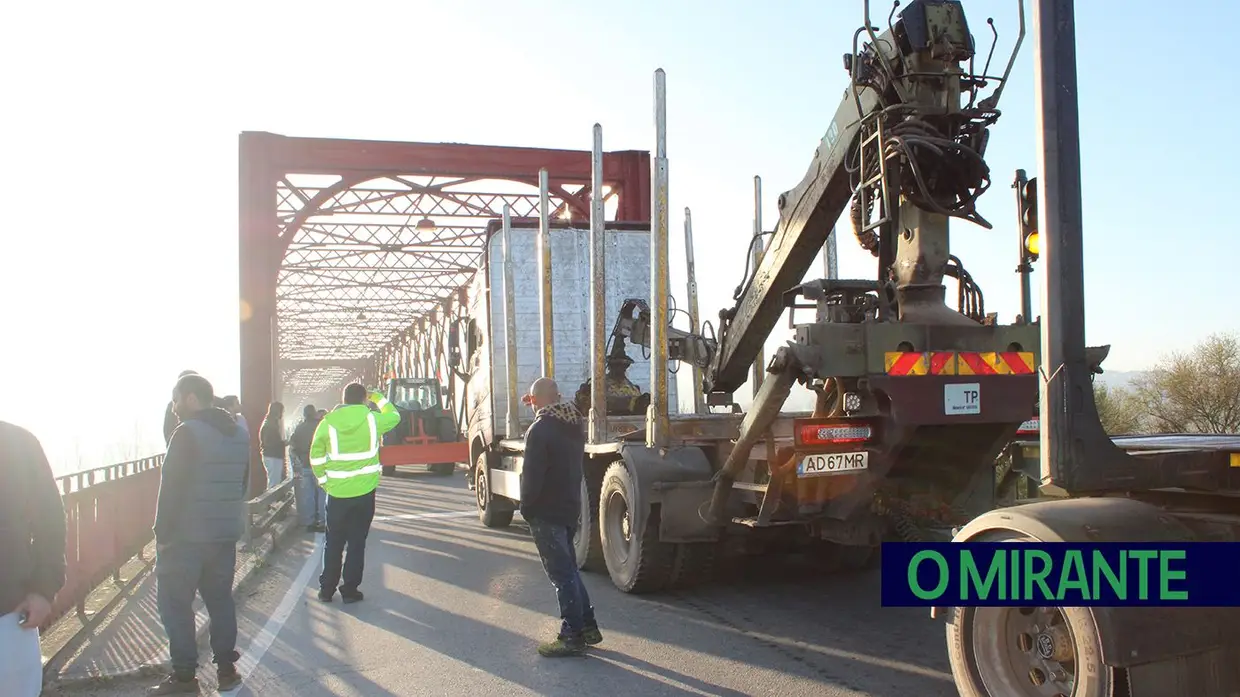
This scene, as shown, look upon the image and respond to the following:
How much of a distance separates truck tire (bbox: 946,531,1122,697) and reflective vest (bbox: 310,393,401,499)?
17.9 feet

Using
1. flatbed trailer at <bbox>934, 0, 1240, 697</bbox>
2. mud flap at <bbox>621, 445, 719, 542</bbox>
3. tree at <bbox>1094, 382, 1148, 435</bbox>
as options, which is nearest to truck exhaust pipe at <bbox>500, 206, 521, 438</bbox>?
mud flap at <bbox>621, 445, 719, 542</bbox>

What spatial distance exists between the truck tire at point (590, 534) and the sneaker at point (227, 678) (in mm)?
3744

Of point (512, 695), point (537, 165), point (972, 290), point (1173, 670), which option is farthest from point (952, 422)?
point (537, 165)

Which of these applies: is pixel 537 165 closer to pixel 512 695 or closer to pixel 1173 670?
pixel 512 695

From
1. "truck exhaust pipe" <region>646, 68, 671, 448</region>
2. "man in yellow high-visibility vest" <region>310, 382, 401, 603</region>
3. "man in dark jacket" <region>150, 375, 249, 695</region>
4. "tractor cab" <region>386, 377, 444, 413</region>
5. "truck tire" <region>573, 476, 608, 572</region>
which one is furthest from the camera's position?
"tractor cab" <region>386, 377, 444, 413</region>

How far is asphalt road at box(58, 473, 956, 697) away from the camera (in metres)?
5.66

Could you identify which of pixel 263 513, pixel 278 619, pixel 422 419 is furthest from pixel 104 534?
pixel 422 419

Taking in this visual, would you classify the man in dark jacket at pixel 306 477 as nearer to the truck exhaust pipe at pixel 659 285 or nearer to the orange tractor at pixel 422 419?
the truck exhaust pipe at pixel 659 285

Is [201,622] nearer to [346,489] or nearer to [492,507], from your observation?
[346,489]

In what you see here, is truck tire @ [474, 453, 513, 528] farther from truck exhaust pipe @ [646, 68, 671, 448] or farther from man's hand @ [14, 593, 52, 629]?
man's hand @ [14, 593, 52, 629]

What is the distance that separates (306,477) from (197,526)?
813cm

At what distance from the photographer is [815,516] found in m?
6.89

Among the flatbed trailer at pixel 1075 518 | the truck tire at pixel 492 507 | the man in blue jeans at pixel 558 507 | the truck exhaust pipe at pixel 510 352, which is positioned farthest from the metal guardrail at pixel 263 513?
the flatbed trailer at pixel 1075 518

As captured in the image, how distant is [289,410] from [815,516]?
12459 cm
